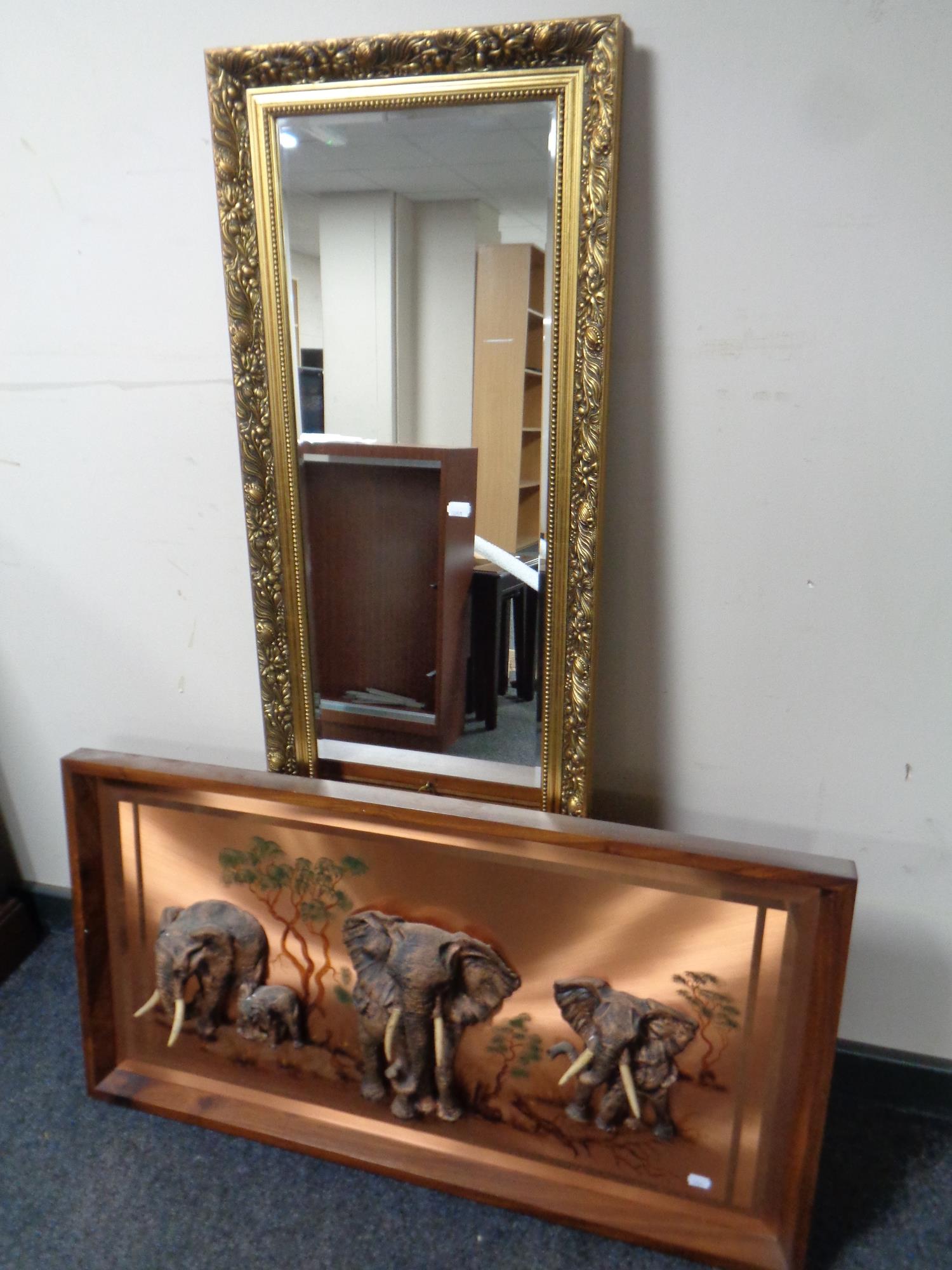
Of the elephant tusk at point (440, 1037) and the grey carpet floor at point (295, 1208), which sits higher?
the elephant tusk at point (440, 1037)

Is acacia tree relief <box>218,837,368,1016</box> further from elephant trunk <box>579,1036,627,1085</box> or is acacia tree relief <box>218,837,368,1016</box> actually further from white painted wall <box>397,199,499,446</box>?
white painted wall <box>397,199,499,446</box>

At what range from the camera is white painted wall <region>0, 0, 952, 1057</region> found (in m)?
0.94

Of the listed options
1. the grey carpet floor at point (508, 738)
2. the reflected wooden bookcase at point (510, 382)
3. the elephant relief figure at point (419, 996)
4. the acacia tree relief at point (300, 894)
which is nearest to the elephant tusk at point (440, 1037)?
the elephant relief figure at point (419, 996)

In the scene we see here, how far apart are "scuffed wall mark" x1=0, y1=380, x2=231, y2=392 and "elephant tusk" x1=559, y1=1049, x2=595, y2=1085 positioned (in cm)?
110

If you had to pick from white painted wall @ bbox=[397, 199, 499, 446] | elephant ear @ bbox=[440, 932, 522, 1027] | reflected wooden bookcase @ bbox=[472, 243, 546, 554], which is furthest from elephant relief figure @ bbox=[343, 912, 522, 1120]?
white painted wall @ bbox=[397, 199, 499, 446]

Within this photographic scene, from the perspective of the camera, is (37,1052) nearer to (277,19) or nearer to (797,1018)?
(797,1018)

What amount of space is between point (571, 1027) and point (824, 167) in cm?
115

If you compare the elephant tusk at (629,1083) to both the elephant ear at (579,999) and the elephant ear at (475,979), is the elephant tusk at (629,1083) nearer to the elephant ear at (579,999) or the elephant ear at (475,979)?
the elephant ear at (579,999)

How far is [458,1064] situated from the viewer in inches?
46.6

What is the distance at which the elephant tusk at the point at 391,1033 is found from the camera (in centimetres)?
116

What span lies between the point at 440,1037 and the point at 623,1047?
0.26m

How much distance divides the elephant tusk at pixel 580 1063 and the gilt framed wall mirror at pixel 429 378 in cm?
33

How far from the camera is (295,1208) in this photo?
45.4 inches

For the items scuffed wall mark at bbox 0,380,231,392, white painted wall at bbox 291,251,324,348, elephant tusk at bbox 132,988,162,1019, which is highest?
white painted wall at bbox 291,251,324,348
